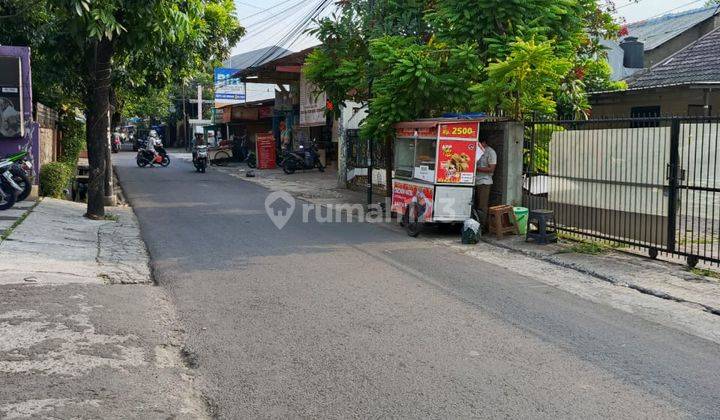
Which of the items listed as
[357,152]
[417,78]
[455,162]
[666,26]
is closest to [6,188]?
[417,78]

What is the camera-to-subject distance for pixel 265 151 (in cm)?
3262

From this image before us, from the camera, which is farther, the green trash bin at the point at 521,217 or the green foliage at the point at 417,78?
the green foliage at the point at 417,78

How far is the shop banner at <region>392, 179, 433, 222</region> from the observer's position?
1243cm

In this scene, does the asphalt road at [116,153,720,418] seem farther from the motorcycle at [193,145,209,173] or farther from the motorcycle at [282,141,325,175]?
the motorcycle at [193,145,209,173]

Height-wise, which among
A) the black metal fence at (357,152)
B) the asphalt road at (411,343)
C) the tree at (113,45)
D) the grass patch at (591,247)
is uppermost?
the tree at (113,45)

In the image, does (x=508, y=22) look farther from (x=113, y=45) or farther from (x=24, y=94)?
(x=24, y=94)

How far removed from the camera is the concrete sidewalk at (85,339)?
14.4 feet

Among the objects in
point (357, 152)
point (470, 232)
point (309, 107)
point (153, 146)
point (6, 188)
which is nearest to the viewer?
point (470, 232)

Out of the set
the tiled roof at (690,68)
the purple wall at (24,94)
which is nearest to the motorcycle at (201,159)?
the purple wall at (24,94)

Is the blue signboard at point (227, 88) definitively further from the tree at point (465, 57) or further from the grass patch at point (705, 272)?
the grass patch at point (705, 272)

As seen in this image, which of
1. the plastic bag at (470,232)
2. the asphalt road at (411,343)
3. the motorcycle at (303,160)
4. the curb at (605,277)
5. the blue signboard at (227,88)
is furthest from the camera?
the blue signboard at (227,88)

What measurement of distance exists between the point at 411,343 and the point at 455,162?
6879mm

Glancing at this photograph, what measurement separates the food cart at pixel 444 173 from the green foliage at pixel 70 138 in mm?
13614

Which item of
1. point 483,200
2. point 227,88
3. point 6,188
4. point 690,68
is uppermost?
point 227,88
